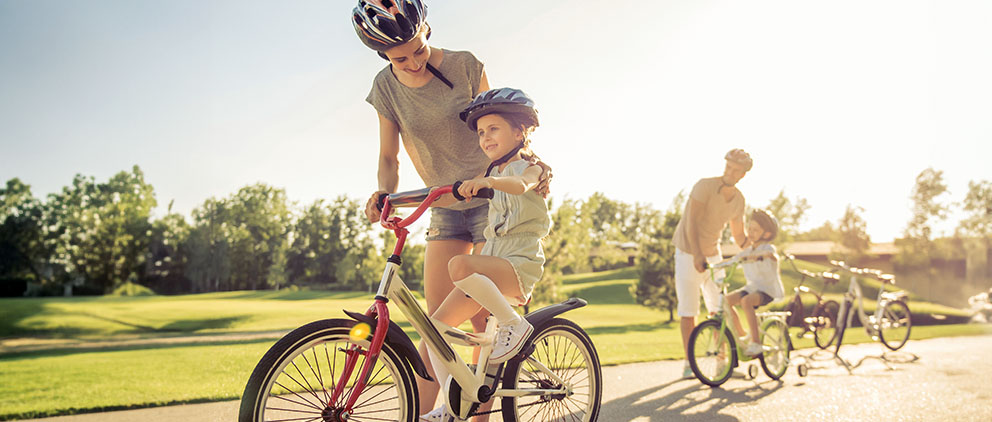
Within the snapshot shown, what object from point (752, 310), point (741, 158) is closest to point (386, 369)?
point (741, 158)

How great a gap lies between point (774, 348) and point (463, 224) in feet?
14.8

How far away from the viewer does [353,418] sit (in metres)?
2.33

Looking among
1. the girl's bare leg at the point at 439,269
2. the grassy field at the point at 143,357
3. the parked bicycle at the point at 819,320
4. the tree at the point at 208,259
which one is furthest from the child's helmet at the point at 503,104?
the tree at the point at 208,259

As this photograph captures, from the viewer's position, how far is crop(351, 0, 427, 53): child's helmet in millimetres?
2697

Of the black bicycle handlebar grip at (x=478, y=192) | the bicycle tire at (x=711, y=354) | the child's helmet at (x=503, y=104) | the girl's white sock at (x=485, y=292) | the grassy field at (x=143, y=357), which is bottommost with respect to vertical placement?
the grassy field at (x=143, y=357)

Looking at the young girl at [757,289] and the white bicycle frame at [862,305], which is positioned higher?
the young girl at [757,289]

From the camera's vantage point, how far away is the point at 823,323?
9.30 m

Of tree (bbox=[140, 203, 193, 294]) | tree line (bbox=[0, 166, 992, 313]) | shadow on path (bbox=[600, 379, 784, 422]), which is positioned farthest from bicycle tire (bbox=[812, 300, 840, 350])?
tree (bbox=[140, 203, 193, 294])

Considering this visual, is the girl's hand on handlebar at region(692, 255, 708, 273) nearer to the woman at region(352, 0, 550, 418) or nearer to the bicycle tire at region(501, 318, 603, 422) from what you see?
the bicycle tire at region(501, 318, 603, 422)

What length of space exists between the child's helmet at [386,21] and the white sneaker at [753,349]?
482cm

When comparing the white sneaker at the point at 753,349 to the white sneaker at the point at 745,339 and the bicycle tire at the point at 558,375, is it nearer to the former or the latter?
the white sneaker at the point at 745,339

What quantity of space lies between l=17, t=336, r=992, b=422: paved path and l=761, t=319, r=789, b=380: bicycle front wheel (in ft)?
0.50

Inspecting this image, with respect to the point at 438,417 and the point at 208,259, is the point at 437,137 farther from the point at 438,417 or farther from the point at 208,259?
the point at 208,259

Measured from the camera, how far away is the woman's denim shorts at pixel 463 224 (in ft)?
10.6
